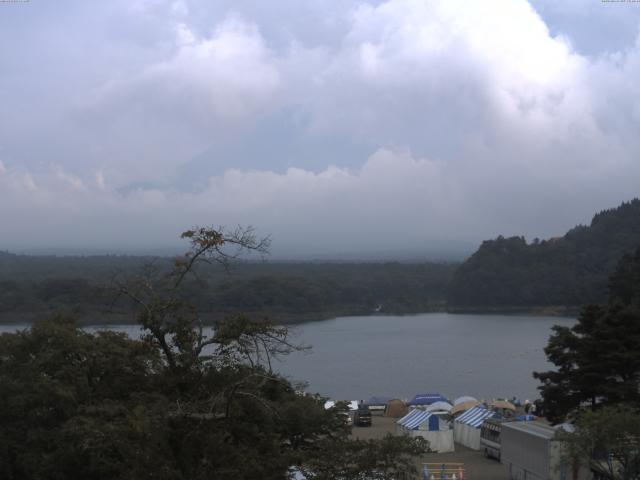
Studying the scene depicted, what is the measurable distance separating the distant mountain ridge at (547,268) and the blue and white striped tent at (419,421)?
39902mm

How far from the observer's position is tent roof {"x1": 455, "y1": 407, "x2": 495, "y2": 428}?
45.1ft

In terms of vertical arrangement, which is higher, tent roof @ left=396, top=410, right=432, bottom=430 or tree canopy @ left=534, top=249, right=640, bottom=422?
tree canopy @ left=534, top=249, right=640, bottom=422

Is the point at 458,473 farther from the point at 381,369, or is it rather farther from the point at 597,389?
the point at 381,369

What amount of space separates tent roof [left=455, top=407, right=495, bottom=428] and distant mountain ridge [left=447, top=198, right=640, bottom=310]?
39.7m

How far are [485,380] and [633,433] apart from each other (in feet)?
61.3

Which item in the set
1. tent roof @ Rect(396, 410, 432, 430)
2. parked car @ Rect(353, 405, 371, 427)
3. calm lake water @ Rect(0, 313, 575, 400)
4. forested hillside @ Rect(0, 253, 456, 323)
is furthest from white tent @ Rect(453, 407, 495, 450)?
forested hillside @ Rect(0, 253, 456, 323)

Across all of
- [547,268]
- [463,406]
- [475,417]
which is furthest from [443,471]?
[547,268]

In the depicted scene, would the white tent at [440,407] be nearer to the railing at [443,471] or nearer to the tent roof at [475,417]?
the tent roof at [475,417]

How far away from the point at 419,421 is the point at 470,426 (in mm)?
820

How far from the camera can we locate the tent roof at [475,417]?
45.1ft

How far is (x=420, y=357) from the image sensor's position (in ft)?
108

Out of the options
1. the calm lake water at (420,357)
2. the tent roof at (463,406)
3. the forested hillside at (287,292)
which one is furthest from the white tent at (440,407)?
the forested hillside at (287,292)

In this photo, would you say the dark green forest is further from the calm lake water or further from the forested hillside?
the calm lake water

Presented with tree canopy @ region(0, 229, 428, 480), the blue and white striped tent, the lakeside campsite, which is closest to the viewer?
tree canopy @ region(0, 229, 428, 480)
